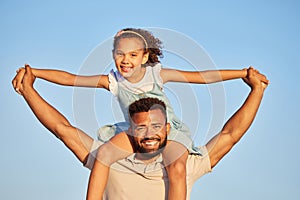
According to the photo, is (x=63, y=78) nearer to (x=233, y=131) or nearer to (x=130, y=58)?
(x=130, y=58)

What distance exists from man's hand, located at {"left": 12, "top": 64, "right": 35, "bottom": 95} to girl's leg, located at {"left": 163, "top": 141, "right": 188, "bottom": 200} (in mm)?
1807

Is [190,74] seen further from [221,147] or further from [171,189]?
[171,189]

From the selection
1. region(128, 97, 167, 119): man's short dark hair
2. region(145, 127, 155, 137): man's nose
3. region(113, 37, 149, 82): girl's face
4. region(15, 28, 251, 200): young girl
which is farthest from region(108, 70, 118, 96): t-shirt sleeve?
region(145, 127, 155, 137): man's nose

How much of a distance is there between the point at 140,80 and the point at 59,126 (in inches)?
53.4

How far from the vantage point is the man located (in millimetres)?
6625

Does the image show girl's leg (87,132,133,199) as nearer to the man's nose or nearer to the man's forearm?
the man's nose

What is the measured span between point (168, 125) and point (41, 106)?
58.4 inches

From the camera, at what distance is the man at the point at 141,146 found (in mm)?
6625

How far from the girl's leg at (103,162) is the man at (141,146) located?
0.06 feet

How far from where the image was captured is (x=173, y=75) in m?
7.57

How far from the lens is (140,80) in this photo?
760 centimetres

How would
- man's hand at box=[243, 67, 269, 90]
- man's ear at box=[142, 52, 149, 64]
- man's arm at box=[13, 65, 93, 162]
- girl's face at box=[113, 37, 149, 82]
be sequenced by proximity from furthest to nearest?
1. man's ear at box=[142, 52, 149, 64]
2. man's hand at box=[243, 67, 269, 90]
3. girl's face at box=[113, 37, 149, 82]
4. man's arm at box=[13, 65, 93, 162]

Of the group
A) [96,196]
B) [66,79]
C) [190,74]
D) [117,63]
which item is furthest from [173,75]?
[96,196]

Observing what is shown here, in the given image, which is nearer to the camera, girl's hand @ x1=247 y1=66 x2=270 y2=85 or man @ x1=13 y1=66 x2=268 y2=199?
man @ x1=13 y1=66 x2=268 y2=199
